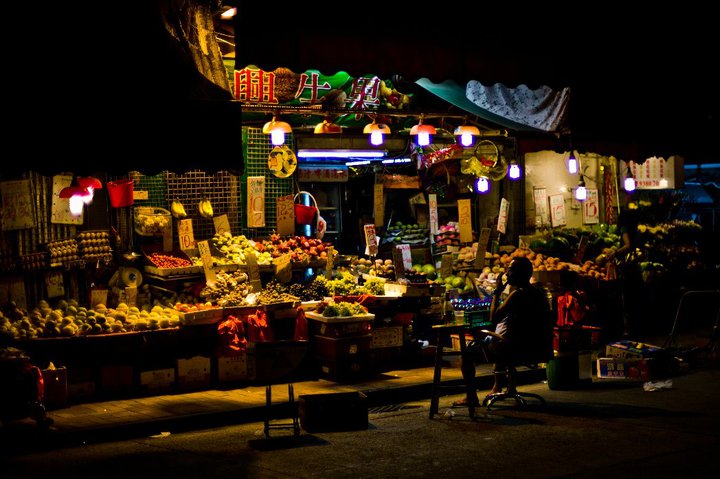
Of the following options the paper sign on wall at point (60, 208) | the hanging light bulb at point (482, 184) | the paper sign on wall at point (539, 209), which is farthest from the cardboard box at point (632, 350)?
the paper sign on wall at point (60, 208)

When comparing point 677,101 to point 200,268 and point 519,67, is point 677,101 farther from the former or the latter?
point 200,268

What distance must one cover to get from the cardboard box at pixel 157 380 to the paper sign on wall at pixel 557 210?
957 centimetres

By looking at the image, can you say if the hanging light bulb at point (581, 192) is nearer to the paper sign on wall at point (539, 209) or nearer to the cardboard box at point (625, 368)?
the paper sign on wall at point (539, 209)

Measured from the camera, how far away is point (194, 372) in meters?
12.3

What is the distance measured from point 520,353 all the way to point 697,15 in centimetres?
689

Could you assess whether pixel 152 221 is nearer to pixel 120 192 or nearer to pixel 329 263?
pixel 120 192

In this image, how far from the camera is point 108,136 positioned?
343 inches

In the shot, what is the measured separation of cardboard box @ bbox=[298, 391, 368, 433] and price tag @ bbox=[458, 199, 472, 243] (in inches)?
282

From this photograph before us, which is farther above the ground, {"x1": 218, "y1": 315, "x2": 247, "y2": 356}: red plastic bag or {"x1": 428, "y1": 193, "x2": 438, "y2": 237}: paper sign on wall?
{"x1": 428, "y1": 193, "x2": 438, "y2": 237}: paper sign on wall

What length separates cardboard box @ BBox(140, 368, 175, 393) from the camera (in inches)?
473

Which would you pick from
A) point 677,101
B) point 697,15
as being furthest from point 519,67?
point 697,15

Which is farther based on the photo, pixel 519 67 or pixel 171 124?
pixel 519 67

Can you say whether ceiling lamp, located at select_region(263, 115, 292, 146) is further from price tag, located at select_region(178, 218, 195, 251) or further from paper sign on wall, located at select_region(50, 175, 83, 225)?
paper sign on wall, located at select_region(50, 175, 83, 225)

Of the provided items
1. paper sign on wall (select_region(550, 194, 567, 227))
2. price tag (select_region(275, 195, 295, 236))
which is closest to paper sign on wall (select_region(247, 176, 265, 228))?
price tag (select_region(275, 195, 295, 236))
